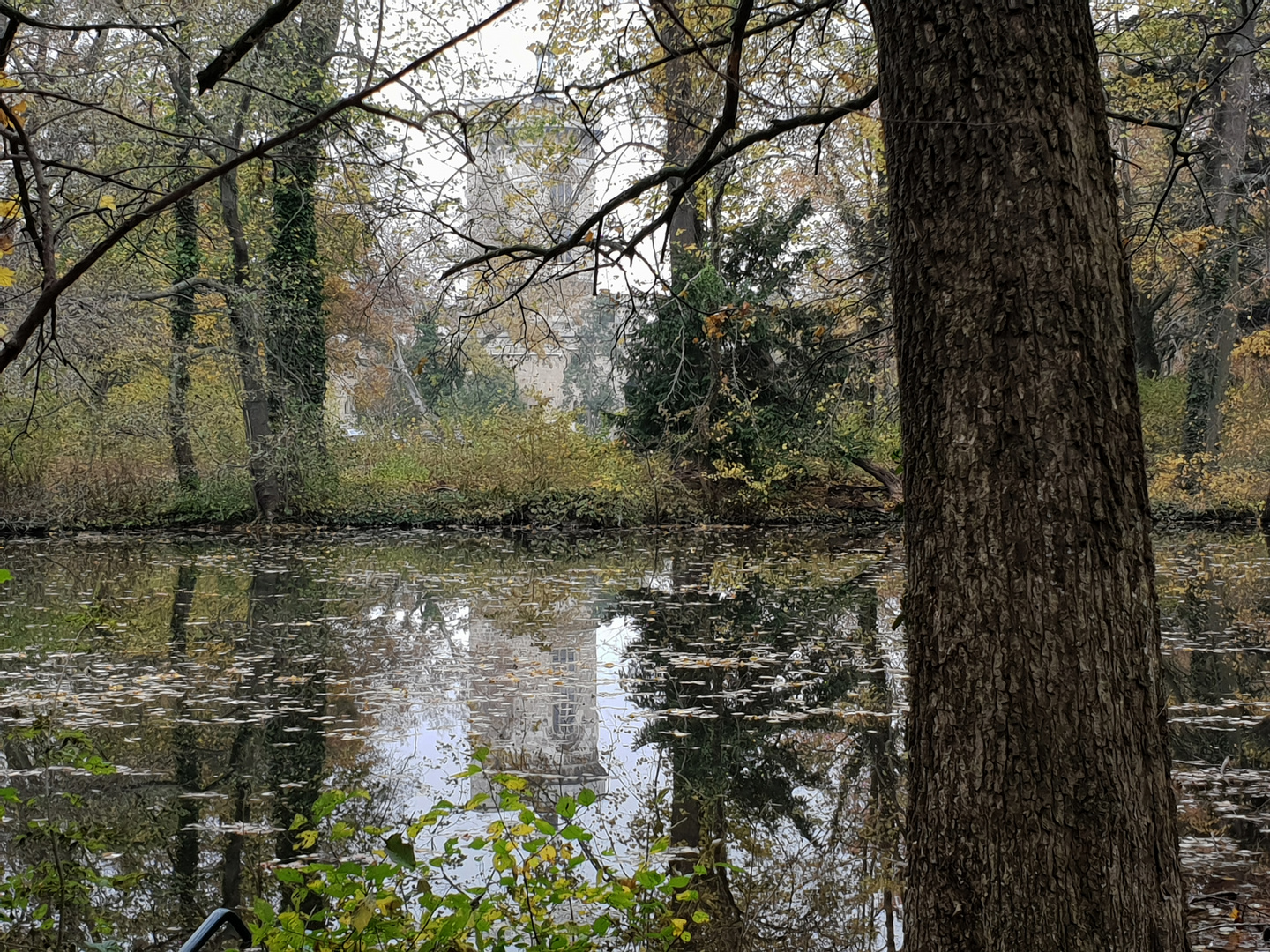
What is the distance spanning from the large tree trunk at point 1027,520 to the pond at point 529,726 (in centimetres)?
156

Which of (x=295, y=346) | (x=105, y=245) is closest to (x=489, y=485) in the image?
(x=295, y=346)

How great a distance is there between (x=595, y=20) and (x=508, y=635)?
515cm

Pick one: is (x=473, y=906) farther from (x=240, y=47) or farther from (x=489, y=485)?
(x=489, y=485)

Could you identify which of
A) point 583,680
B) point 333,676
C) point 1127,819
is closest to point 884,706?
point 583,680

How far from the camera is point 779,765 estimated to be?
5.17m

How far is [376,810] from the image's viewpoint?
443 cm

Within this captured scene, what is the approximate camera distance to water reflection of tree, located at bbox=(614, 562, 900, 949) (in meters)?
3.62

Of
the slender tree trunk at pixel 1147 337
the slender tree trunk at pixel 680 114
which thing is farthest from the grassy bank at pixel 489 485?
the slender tree trunk at pixel 680 114

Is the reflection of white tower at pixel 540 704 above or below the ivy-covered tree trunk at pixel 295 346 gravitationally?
below

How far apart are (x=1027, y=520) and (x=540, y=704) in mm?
4701

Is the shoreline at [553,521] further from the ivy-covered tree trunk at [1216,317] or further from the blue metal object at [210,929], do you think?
the blue metal object at [210,929]

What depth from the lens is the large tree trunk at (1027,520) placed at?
196cm

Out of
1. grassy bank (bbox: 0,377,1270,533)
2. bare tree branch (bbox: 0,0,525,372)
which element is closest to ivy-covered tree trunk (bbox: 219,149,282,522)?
grassy bank (bbox: 0,377,1270,533)

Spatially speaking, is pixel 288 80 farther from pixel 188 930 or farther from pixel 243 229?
pixel 188 930
